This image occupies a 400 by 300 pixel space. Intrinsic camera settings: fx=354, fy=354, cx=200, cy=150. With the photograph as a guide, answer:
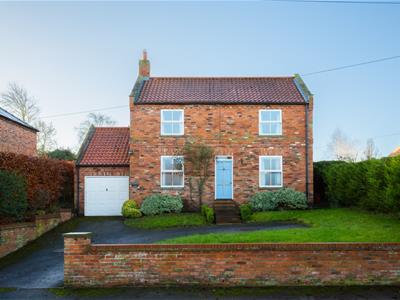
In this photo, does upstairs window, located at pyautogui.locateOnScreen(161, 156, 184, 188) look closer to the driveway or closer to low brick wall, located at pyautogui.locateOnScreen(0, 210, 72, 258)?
the driveway

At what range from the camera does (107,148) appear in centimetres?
2094

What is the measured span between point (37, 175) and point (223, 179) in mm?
9138

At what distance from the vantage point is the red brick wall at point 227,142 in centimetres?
1902

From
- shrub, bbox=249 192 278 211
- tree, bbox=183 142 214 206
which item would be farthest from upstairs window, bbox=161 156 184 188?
shrub, bbox=249 192 278 211

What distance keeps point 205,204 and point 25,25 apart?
11782mm

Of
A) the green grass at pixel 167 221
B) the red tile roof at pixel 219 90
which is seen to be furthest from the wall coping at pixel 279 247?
the red tile roof at pixel 219 90

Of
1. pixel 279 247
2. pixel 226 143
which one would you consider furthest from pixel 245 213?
pixel 279 247

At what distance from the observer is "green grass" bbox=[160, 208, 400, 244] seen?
1020 centimetres

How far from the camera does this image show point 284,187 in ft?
62.5

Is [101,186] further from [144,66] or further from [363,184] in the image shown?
[363,184]

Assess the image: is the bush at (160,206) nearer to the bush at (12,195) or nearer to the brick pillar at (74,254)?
the bush at (12,195)

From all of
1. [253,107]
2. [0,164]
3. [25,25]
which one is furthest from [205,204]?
[25,25]

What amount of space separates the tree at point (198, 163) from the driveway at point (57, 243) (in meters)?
3.78

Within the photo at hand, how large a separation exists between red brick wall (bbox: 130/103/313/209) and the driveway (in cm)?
338
